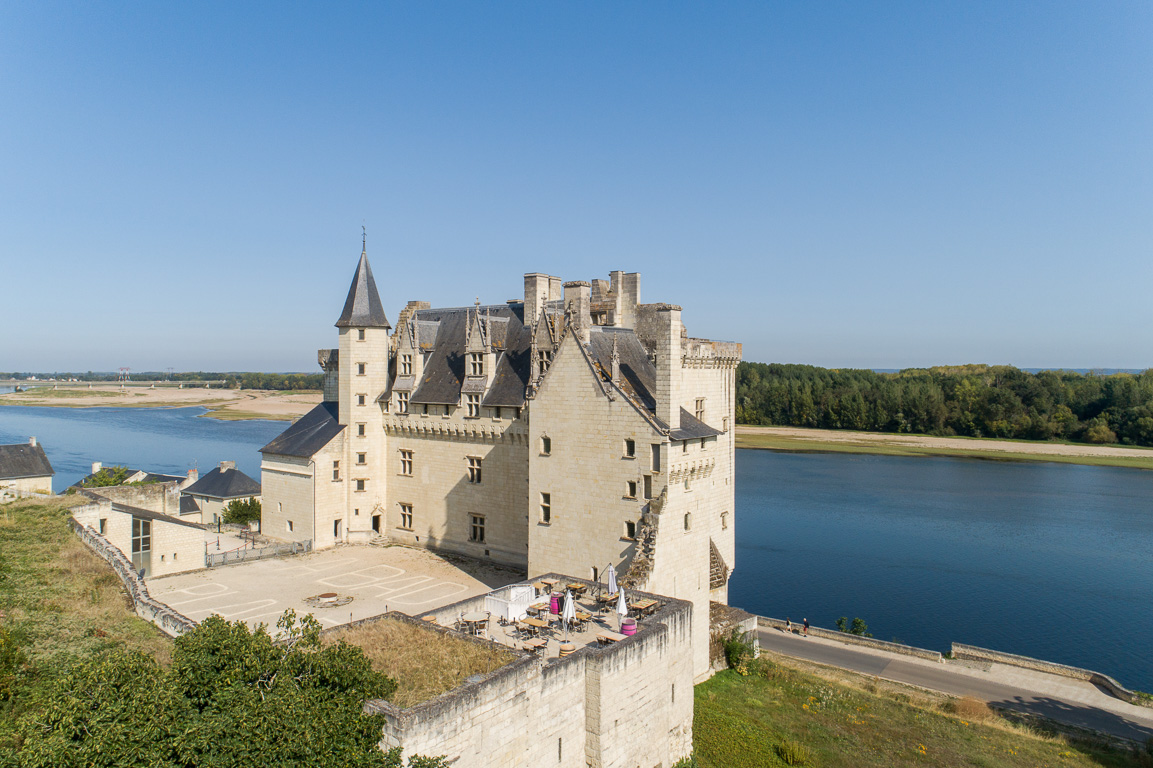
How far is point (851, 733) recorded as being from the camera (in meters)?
22.4

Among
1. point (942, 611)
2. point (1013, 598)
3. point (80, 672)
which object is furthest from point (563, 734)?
point (1013, 598)

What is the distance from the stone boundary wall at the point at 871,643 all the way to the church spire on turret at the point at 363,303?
2464 centimetres

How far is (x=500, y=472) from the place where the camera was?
32188mm

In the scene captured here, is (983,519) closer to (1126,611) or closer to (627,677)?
(1126,611)

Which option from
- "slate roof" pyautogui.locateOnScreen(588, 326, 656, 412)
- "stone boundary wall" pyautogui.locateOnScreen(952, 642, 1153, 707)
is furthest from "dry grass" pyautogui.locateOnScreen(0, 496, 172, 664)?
"stone boundary wall" pyautogui.locateOnScreen(952, 642, 1153, 707)

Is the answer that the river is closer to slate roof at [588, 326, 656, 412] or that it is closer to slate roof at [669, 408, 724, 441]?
slate roof at [669, 408, 724, 441]

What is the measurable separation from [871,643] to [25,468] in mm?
43539

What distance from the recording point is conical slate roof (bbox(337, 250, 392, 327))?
36.0m

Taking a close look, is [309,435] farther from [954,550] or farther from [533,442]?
[954,550]

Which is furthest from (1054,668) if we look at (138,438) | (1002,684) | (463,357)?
(138,438)

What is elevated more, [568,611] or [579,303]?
[579,303]

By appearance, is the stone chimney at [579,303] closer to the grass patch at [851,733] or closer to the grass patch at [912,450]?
the grass patch at [851,733]

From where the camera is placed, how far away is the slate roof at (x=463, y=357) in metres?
32.1

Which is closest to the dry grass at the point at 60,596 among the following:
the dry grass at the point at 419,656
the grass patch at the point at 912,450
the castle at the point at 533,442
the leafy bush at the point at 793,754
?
the dry grass at the point at 419,656
